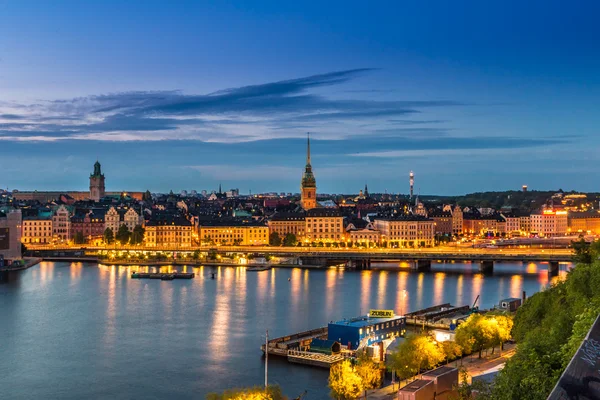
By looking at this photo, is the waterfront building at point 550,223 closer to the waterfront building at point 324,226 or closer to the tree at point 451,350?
the waterfront building at point 324,226

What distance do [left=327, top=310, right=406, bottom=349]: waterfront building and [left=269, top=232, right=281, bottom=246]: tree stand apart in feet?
70.9

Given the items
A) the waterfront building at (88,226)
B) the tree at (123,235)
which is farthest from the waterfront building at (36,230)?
the tree at (123,235)

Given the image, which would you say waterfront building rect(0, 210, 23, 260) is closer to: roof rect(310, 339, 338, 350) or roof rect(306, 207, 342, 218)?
roof rect(306, 207, 342, 218)

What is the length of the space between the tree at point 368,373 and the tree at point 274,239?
24745mm

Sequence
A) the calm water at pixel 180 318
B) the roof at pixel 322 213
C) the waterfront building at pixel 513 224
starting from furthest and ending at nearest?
the waterfront building at pixel 513 224, the roof at pixel 322 213, the calm water at pixel 180 318

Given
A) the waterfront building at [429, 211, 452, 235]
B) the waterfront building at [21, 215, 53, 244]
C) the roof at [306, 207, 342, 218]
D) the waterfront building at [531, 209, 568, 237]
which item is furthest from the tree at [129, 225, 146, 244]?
the waterfront building at [531, 209, 568, 237]

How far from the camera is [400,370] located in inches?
404

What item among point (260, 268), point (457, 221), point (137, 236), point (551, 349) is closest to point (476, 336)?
point (551, 349)

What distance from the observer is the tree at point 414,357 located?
10258 millimetres

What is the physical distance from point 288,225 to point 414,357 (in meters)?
27.4

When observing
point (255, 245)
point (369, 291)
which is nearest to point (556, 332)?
point (369, 291)

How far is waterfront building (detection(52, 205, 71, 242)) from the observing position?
1458 inches

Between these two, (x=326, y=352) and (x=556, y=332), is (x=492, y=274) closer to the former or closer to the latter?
(x=326, y=352)

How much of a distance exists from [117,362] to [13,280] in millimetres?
12252
